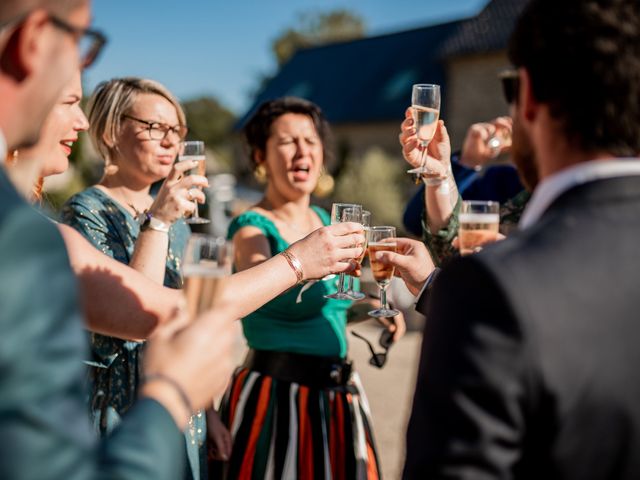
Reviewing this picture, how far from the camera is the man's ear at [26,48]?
3.81 ft

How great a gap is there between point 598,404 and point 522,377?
16 cm

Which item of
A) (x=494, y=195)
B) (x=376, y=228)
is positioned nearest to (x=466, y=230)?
(x=376, y=228)

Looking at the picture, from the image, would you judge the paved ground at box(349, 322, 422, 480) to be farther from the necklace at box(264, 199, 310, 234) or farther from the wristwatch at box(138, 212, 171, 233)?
the wristwatch at box(138, 212, 171, 233)

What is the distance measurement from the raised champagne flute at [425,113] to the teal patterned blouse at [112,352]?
128cm

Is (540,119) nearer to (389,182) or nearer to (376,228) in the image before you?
(376,228)

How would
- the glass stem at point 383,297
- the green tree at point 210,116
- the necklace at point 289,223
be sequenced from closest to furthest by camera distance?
1. the glass stem at point 383,297
2. the necklace at point 289,223
3. the green tree at point 210,116

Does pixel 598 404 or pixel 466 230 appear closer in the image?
pixel 598 404

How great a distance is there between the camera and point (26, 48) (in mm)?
1170

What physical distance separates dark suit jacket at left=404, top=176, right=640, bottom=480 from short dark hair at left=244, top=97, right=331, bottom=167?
8.59 ft

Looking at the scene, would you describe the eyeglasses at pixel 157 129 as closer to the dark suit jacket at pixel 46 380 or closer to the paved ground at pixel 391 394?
the dark suit jacket at pixel 46 380

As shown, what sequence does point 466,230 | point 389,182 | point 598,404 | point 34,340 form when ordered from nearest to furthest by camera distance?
point 34,340 → point 598,404 → point 466,230 → point 389,182

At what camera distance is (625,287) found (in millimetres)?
1228

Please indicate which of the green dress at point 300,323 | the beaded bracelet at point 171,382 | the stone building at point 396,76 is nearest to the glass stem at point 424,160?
the green dress at point 300,323

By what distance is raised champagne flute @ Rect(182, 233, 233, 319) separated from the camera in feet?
4.76
